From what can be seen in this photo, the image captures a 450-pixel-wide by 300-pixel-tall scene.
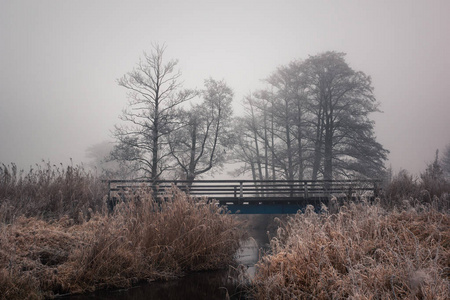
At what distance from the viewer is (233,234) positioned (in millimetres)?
9805

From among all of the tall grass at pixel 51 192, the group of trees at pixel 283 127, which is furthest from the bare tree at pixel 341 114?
the tall grass at pixel 51 192

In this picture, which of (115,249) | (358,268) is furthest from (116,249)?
(358,268)

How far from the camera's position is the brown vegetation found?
676 cm

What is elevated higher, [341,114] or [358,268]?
[341,114]

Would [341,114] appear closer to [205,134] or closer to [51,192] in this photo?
[205,134]

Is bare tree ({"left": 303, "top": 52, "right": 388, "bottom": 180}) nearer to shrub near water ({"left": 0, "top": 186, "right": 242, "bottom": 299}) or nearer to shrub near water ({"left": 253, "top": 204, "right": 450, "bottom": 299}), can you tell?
shrub near water ({"left": 0, "top": 186, "right": 242, "bottom": 299})

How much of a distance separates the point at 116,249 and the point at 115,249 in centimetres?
2

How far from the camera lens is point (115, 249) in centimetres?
729

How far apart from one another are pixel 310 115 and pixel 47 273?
2269 cm

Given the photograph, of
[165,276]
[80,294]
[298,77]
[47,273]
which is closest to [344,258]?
[165,276]

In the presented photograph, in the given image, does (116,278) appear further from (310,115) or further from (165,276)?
(310,115)

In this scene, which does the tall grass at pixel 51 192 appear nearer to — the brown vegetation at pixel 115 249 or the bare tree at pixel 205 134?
the brown vegetation at pixel 115 249

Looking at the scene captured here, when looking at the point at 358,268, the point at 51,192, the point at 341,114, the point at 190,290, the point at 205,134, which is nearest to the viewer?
the point at 358,268

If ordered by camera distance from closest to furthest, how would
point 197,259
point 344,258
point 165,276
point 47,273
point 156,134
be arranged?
point 344,258
point 47,273
point 165,276
point 197,259
point 156,134
